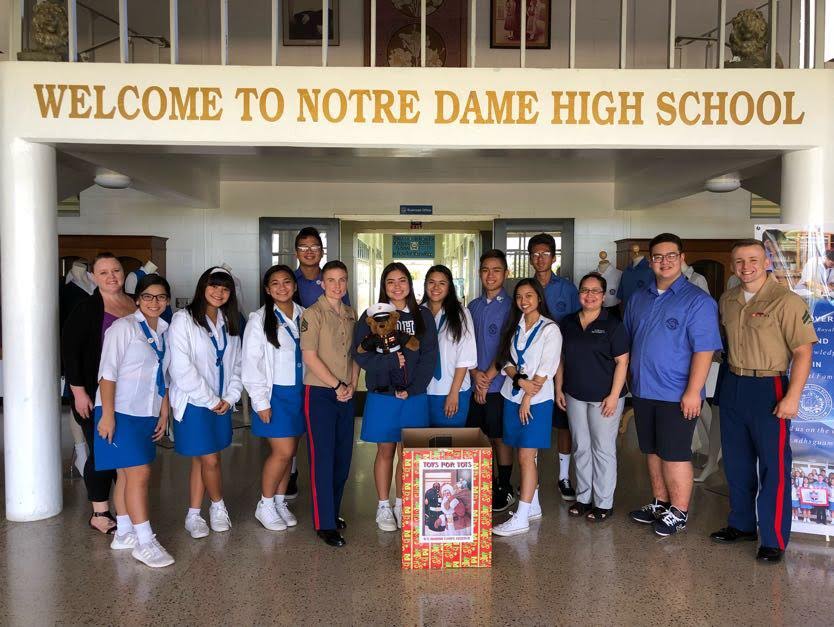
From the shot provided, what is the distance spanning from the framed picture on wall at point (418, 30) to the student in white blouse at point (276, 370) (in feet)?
13.1

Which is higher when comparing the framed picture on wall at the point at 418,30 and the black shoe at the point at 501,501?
the framed picture on wall at the point at 418,30

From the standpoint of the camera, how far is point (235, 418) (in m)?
6.92

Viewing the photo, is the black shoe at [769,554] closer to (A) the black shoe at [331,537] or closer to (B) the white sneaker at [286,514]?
(A) the black shoe at [331,537]

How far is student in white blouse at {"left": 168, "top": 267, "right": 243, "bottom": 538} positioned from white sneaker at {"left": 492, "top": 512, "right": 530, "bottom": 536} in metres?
1.63

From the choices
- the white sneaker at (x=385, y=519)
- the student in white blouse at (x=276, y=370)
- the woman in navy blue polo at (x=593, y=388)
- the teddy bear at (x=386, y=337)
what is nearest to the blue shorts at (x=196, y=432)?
the student in white blouse at (x=276, y=370)

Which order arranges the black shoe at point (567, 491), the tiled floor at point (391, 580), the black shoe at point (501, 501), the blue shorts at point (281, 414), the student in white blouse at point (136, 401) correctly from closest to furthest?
1. the tiled floor at point (391, 580)
2. the student in white blouse at point (136, 401)
3. the blue shorts at point (281, 414)
4. the black shoe at point (501, 501)
5. the black shoe at point (567, 491)

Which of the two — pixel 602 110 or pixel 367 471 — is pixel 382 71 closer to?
pixel 602 110

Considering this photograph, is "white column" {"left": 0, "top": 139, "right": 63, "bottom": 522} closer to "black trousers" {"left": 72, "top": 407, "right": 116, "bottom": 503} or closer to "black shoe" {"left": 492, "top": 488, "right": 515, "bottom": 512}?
"black trousers" {"left": 72, "top": 407, "right": 116, "bottom": 503}

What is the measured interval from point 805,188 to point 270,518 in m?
3.80

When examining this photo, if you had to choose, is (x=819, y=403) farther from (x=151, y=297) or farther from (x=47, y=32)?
(x=47, y=32)

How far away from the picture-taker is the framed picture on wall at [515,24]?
6680 millimetres

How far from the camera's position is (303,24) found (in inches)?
266

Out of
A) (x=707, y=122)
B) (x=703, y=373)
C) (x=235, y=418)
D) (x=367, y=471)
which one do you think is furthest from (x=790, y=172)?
(x=235, y=418)

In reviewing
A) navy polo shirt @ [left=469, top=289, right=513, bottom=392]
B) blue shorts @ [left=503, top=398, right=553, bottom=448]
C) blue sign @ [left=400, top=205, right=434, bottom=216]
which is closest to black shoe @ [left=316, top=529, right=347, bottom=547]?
blue shorts @ [left=503, top=398, right=553, bottom=448]
